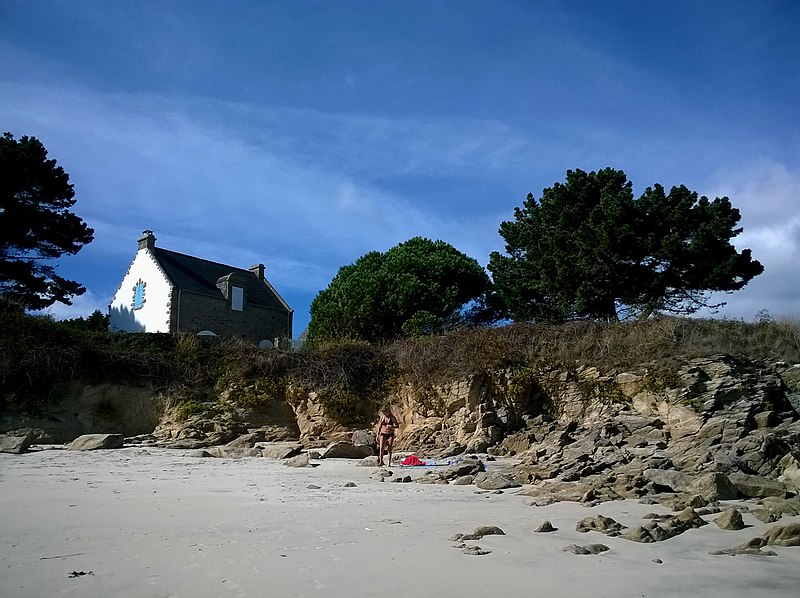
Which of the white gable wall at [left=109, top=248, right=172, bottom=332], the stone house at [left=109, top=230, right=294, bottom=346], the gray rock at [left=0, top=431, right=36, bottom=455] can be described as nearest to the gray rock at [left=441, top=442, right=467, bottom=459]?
the gray rock at [left=0, top=431, right=36, bottom=455]

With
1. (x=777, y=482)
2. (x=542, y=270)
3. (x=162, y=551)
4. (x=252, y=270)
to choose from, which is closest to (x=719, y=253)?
(x=542, y=270)

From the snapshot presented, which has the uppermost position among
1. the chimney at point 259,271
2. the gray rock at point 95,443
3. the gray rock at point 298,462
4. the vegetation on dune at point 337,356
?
the chimney at point 259,271

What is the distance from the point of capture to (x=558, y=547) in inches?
189

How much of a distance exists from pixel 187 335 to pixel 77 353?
3294 mm

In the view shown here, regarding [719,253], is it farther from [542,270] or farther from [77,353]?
[77,353]

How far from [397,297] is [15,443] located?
1468 centimetres

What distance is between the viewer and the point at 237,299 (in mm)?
32250

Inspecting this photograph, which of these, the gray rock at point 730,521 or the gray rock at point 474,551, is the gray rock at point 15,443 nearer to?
the gray rock at point 474,551

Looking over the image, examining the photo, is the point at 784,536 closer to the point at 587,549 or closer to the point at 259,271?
the point at 587,549

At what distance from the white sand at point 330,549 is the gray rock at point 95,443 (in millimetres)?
5072

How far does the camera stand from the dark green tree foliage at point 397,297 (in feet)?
80.2

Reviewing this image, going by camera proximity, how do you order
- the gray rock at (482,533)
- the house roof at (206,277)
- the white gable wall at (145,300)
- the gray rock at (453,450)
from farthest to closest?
1. the house roof at (206,277)
2. the white gable wall at (145,300)
3. the gray rock at (453,450)
4. the gray rock at (482,533)

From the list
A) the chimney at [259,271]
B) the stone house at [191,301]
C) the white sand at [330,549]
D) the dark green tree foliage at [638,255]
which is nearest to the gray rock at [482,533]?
the white sand at [330,549]

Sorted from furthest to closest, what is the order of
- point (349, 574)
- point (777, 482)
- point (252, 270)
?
point (252, 270) < point (777, 482) < point (349, 574)
